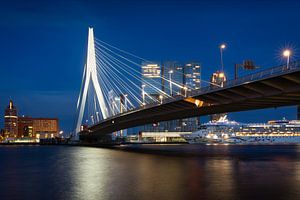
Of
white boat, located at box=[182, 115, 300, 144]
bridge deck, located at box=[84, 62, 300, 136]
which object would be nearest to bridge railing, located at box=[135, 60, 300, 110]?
bridge deck, located at box=[84, 62, 300, 136]

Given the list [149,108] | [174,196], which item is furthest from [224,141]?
[174,196]

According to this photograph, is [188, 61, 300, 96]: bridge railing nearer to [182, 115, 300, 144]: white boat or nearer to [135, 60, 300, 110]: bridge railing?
[135, 60, 300, 110]: bridge railing

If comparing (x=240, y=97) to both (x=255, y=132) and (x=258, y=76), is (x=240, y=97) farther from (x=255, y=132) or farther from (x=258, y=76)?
(x=255, y=132)

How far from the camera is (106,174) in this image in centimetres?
2658

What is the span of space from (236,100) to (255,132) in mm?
95264

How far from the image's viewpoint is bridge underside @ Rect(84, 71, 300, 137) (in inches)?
1329

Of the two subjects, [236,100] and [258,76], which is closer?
[258,76]

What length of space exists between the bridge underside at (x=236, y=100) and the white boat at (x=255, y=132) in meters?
74.6

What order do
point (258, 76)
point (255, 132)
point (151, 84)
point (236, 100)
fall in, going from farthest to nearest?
point (255, 132) < point (151, 84) < point (236, 100) < point (258, 76)

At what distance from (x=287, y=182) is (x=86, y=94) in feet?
200

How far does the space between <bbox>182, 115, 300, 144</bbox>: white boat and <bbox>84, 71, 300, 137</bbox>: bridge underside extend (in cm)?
7462

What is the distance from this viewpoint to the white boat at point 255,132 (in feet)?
430

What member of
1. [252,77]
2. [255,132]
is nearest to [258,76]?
[252,77]

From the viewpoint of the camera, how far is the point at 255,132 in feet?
436
